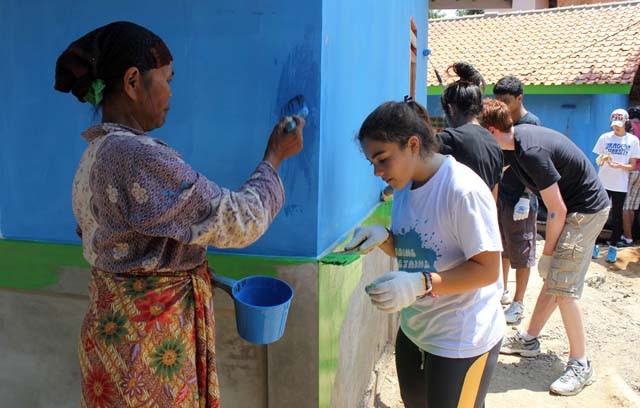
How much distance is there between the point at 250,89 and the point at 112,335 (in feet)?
3.52

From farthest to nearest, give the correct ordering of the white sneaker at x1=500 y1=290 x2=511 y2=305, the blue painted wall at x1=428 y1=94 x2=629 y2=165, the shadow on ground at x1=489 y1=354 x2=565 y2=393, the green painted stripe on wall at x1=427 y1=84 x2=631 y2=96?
the blue painted wall at x1=428 y1=94 x2=629 y2=165
the green painted stripe on wall at x1=427 y1=84 x2=631 y2=96
the white sneaker at x1=500 y1=290 x2=511 y2=305
the shadow on ground at x1=489 y1=354 x2=565 y2=393

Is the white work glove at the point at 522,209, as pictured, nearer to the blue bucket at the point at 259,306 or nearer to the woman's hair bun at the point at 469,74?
the woman's hair bun at the point at 469,74

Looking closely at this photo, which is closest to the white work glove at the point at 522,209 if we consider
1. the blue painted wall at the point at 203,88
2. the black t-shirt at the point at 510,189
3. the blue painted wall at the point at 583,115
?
the black t-shirt at the point at 510,189

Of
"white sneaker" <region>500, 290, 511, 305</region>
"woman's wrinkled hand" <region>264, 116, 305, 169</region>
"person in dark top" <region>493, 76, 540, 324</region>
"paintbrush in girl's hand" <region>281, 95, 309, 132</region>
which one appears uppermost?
"paintbrush in girl's hand" <region>281, 95, 309, 132</region>

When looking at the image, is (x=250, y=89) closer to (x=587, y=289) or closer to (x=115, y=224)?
(x=115, y=224)

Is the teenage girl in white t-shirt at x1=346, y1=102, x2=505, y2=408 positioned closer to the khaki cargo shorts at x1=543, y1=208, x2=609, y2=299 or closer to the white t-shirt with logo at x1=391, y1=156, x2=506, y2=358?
the white t-shirt with logo at x1=391, y1=156, x2=506, y2=358

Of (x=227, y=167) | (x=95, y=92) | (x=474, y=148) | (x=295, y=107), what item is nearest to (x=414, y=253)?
(x=295, y=107)

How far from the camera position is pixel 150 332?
1511mm

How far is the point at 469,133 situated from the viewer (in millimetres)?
3164

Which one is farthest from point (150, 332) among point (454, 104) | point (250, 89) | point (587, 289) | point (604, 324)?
point (587, 289)

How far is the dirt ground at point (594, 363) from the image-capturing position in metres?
3.48

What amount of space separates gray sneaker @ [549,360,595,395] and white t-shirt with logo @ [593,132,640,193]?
4.84 metres

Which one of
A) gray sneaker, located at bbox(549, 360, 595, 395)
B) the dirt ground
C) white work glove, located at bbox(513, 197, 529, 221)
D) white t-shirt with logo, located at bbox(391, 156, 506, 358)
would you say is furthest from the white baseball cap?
white t-shirt with logo, located at bbox(391, 156, 506, 358)

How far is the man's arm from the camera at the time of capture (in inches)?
130
